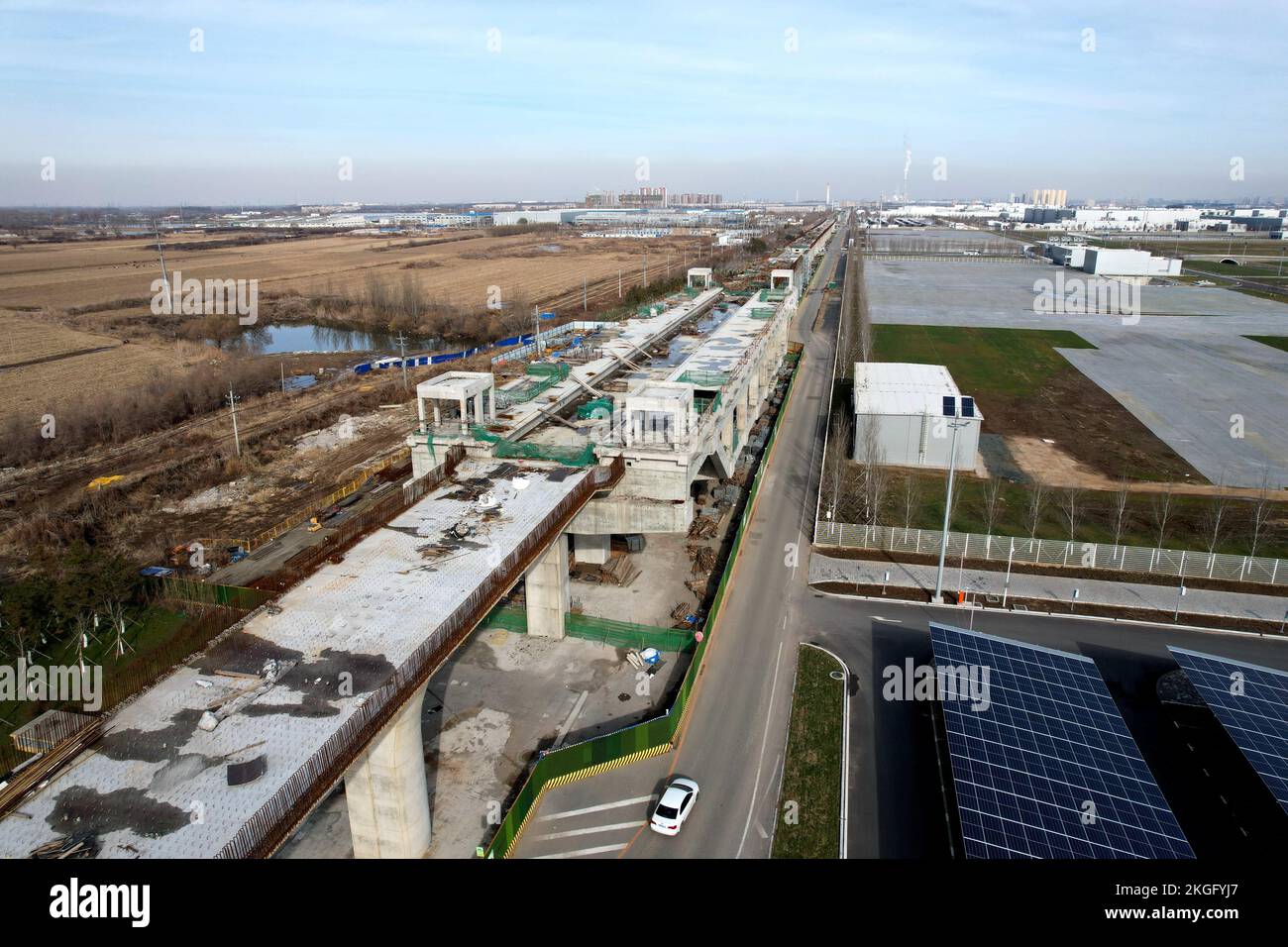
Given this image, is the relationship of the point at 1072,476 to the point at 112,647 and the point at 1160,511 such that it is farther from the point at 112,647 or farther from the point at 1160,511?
the point at 112,647

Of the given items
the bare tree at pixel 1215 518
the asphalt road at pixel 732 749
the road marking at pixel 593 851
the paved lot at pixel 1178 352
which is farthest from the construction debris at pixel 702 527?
the paved lot at pixel 1178 352

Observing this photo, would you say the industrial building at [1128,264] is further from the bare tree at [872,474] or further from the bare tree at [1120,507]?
the bare tree at [872,474]

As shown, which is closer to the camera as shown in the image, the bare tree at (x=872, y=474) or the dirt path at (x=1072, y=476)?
the bare tree at (x=872, y=474)

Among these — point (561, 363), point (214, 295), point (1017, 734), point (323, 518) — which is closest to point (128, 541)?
point (323, 518)

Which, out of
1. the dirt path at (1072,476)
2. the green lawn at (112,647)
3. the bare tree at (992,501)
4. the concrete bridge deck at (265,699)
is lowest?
the green lawn at (112,647)

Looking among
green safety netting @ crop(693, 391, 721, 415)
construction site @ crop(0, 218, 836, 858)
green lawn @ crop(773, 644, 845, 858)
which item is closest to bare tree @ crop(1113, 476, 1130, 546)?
green lawn @ crop(773, 644, 845, 858)
